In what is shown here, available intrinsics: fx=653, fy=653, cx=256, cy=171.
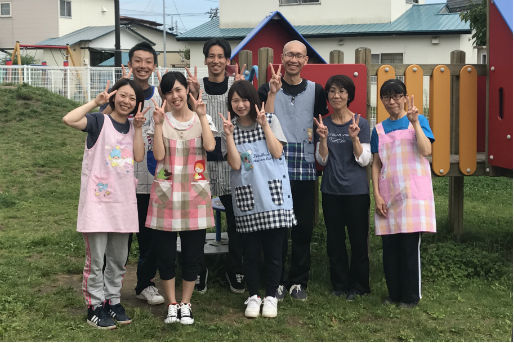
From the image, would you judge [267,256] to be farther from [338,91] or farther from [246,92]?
[338,91]

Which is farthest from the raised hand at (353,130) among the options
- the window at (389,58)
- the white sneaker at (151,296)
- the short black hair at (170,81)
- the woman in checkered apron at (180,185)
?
the window at (389,58)

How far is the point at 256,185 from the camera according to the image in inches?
182

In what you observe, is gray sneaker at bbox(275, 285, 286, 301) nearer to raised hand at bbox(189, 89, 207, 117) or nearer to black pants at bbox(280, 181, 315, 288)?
black pants at bbox(280, 181, 315, 288)

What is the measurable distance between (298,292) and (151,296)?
1.13 m

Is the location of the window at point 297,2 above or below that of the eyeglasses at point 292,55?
above

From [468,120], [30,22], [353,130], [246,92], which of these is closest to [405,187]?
[353,130]

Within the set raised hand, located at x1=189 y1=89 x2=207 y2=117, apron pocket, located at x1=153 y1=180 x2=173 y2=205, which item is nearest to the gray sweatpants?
apron pocket, located at x1=153 y1=180 x2=173 y2=205

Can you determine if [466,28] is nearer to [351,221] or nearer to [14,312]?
[351,221]

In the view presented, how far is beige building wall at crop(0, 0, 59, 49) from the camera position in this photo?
34938 mm

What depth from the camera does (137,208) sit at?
4.71 meters

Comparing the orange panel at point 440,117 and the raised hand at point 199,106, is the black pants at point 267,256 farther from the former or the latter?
the orange panel at point 440,117

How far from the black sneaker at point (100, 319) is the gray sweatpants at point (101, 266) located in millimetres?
43

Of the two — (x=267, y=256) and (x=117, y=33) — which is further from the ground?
(x=117, y=33)

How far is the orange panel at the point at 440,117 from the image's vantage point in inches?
226
